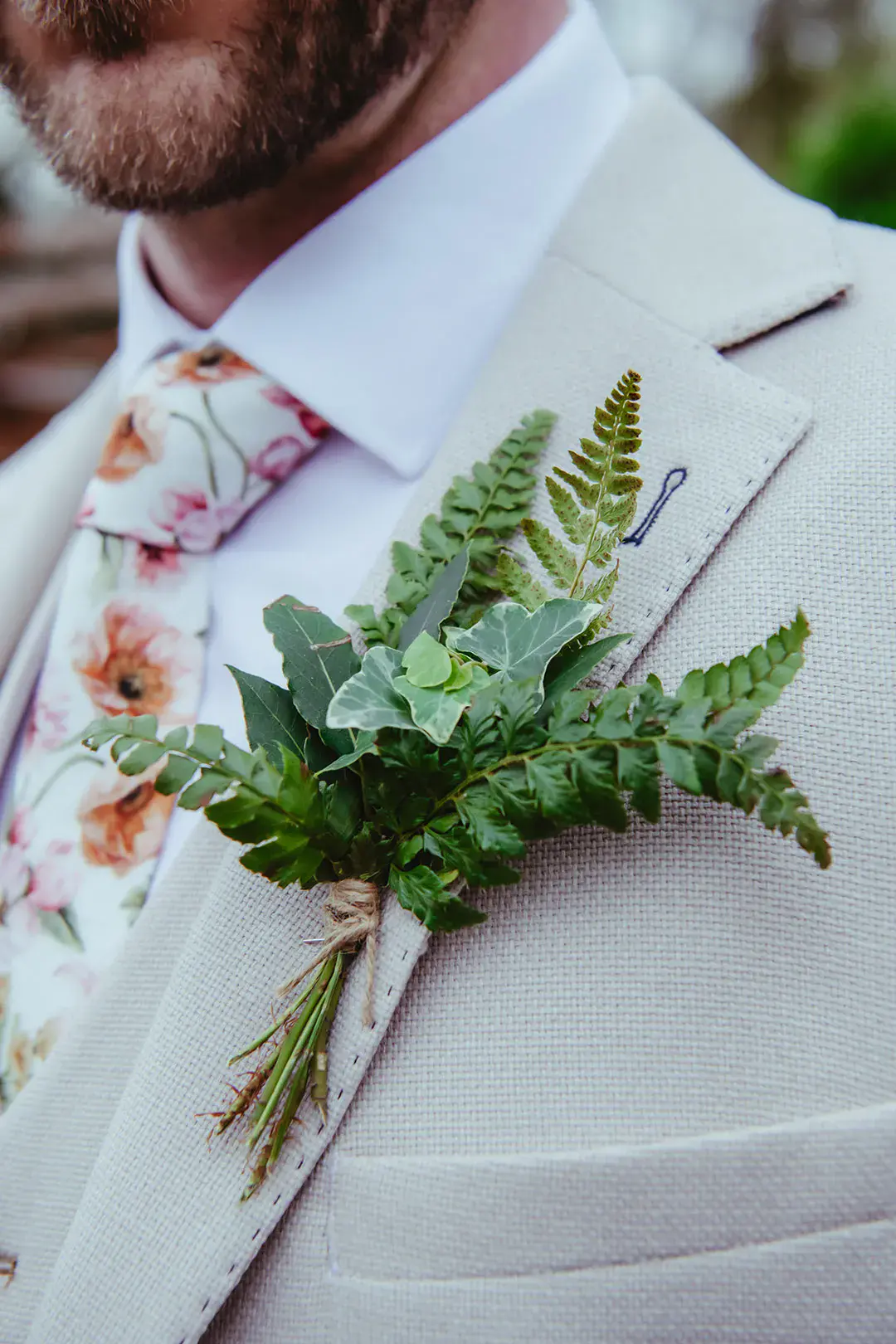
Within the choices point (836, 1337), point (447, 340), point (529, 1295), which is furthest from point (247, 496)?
point (836, 1337)

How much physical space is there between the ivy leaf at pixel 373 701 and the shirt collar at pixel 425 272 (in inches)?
14.5

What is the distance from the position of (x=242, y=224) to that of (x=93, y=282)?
539 cm

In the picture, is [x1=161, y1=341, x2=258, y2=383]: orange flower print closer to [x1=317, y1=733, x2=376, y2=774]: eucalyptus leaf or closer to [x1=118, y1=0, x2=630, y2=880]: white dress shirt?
[x1=118, y1=0, x2=630, y2=880]: white dress shirt

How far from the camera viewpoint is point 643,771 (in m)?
0.58

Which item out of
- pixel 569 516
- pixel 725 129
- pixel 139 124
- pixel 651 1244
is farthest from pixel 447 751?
pixel 725 129

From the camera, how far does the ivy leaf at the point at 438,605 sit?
2.34 feet

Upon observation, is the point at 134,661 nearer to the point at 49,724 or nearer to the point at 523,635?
the point at 49,724

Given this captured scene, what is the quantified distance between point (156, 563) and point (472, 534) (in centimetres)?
43

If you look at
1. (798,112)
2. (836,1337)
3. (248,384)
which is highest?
(798,112)

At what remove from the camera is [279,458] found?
1.04 meters

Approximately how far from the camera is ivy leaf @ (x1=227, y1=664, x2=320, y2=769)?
70 centimetres

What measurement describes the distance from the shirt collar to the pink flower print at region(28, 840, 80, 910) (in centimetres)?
51

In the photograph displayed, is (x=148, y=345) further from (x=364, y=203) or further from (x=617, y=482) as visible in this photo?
(x=617, y=482)

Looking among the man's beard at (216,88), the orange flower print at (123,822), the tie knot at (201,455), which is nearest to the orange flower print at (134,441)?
the tie knot at (201,455)
